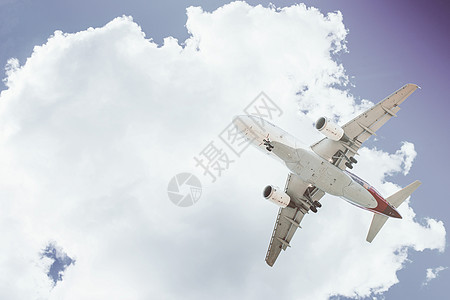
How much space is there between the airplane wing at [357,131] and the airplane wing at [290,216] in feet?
22.7

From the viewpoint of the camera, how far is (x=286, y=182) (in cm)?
5384

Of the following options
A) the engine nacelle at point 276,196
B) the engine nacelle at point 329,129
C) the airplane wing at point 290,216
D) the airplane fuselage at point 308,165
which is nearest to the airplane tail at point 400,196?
the airplane fuselage at point 308,165

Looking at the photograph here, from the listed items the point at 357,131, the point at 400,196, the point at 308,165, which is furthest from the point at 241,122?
the point at 400,196

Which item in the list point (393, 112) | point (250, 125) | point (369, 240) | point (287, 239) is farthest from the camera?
point (287, 239)

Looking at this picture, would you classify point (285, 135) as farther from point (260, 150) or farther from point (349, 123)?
point (349, 123)

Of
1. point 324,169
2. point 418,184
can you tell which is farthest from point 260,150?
point 418,184

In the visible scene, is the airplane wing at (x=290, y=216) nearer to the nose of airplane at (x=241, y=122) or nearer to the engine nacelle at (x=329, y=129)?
the engine nacelle at (x=329, y=129)

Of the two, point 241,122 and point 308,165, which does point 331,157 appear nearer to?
point 308,165

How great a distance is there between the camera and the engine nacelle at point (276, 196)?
5028cm

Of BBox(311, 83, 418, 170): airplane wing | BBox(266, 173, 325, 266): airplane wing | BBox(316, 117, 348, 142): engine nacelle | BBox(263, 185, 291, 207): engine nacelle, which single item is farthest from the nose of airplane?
BBox(266, 173, 325, 266): airplane wing

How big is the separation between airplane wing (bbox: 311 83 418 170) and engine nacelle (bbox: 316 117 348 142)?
2.54 metres

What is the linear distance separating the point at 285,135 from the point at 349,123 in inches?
336

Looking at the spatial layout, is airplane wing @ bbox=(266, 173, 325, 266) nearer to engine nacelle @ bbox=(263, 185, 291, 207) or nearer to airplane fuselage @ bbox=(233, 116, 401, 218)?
engine nacelle @ bbox=(263, 185, 291, 207)

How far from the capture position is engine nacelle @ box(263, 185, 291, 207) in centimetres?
5028
